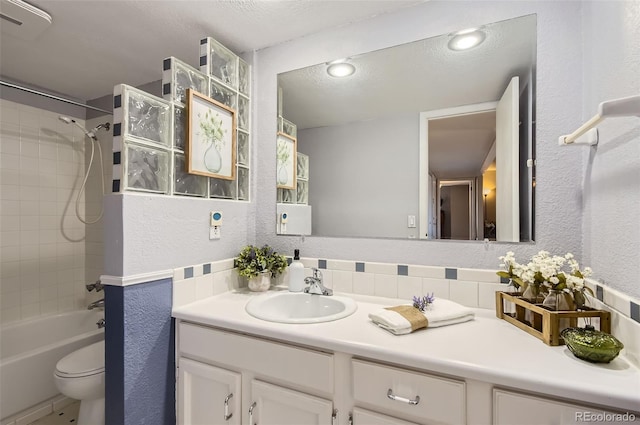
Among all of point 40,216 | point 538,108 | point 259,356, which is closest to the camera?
point 259,356

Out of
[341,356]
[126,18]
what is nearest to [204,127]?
[126,18]

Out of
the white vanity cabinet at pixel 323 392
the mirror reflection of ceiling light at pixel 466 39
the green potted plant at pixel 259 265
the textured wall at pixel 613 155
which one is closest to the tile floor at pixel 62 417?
the white vanity cabinet at pixel 323 392

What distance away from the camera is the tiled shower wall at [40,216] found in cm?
227

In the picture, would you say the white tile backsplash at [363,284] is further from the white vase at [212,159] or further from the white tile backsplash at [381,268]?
the white vase at [212,159]

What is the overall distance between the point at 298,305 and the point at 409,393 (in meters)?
0.74

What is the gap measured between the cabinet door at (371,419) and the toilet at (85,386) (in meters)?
1.47

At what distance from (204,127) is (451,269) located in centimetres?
138

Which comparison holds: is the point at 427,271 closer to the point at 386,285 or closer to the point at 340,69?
the point at 386,285

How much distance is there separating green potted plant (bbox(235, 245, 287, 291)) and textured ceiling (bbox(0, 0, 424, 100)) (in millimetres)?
1204

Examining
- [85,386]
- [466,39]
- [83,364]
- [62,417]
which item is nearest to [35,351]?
[62,417]

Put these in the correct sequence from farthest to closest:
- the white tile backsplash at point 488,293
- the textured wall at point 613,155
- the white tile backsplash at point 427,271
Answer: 1. the white tile backsplash at point 427,271
2. the white tile backsplash at point 488,293
3. the textured wall at point 613,155

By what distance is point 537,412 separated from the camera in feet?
2.63

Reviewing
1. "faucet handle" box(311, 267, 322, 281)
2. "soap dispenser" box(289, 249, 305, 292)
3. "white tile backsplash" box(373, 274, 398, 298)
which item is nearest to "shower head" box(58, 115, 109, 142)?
"soap dispenser" box(289, 249, 305, 292)

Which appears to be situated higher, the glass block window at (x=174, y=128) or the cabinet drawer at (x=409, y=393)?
the glass block window at (x=174, y=128)
